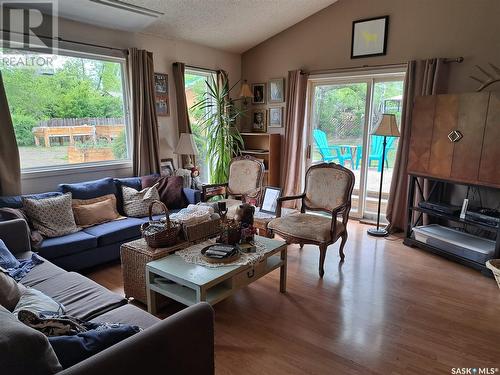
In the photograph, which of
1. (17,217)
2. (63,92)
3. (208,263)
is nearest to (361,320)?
(208,263)

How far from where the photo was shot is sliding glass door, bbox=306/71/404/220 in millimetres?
4469

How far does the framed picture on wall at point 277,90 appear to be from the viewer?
17.2 ft

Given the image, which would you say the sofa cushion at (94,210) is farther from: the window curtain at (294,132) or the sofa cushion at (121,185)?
the window curtain at (294,132)

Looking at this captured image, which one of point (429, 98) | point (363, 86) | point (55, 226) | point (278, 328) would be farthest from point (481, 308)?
point (55, 226)

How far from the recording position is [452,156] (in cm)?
340

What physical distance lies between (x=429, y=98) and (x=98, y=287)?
3593 mm

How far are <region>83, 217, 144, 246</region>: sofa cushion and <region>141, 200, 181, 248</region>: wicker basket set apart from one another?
0.80 metres

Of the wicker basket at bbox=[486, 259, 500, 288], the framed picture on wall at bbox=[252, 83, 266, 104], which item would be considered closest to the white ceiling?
the framed picture on wall at bbox=[252, 83, 266, 104]

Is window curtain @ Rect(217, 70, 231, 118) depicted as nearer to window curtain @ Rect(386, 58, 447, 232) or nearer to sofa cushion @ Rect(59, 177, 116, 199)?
sofa cushion @ Rect(59, 177, 116, 199)

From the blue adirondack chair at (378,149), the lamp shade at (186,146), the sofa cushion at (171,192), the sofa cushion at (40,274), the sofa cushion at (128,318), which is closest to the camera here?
the sofa cushion at (128,318)

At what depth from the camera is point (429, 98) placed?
3588 millimetres

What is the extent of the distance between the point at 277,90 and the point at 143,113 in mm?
2194

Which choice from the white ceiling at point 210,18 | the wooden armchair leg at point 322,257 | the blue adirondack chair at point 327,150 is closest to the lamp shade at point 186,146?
the white ceiling at point 210,18

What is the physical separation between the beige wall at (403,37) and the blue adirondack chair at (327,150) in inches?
38.3
